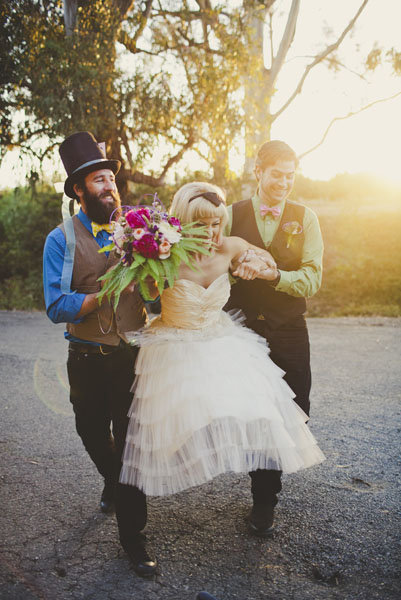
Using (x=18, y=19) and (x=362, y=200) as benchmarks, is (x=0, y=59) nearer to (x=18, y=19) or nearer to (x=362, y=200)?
(x=18, y=19)

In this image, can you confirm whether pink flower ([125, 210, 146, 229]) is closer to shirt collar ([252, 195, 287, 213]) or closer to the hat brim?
the hat brim

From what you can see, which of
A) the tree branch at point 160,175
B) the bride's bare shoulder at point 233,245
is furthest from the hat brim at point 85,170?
the tree branch at point 160,175

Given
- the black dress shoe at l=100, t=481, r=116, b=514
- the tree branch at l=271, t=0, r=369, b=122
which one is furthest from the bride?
the tree branch at l=271, t=0, r=369, b=122

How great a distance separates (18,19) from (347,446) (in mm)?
11076

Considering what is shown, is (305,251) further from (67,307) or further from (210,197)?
(67,307)

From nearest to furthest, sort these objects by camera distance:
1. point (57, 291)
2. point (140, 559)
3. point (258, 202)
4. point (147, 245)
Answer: point (147, 245) < point (140, 559) < point (57, 291) < point (258, 202)

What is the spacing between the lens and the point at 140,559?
2828mm

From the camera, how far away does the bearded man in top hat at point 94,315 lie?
9.54 feet

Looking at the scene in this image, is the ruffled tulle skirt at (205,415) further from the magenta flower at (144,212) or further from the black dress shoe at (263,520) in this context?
the magenta flower at (144,212)

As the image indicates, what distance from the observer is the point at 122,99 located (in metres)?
10.8

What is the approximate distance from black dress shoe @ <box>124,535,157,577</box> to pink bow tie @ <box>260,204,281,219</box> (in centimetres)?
221

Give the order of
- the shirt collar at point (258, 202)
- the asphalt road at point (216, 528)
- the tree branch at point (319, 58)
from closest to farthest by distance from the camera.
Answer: the asphalt road at point (216, 528)
the shirt collar at point (258, 202)
the tree branch at point (319, 58)

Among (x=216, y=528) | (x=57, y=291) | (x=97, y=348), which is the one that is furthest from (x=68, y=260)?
(x=216, y=528)

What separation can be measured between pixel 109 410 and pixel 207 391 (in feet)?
3.01
